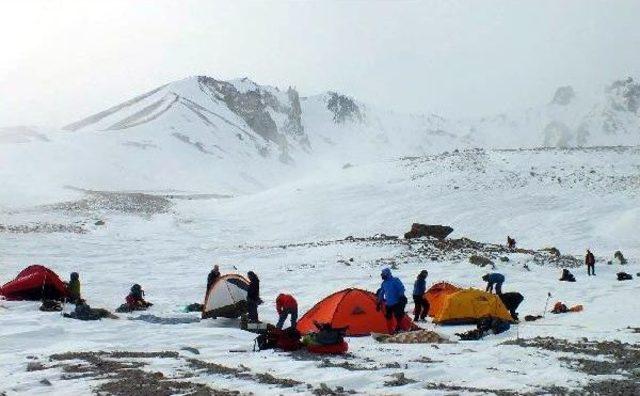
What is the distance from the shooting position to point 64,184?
74250 mm

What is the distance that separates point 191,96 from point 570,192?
129399 millimetres

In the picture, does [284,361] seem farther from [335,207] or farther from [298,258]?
[335,207]

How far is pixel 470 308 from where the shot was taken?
1652 centimetres

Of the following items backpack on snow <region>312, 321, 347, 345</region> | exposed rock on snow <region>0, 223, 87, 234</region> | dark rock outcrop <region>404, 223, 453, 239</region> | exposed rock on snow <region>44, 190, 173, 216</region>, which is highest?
exposed rock on snow <region>44, 190, 173, 216</region>

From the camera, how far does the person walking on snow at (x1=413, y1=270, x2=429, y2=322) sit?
17.5 meters

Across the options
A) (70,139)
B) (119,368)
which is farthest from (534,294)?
(70,139)

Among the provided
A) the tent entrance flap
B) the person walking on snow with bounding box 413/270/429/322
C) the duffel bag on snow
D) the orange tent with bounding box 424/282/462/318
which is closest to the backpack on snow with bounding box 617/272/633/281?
the orange tent with bounding box 424/282/462/318

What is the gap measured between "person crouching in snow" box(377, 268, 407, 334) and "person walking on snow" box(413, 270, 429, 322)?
A: 2.32 metres

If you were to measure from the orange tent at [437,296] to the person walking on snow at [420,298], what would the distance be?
16.3 inches

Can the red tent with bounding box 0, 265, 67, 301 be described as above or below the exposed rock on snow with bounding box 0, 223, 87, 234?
below

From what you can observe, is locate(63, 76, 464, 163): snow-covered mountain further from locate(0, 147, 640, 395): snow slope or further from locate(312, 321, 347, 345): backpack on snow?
locate(312, 321, 347, 345): backpack on snow

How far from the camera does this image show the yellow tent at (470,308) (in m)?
16.4

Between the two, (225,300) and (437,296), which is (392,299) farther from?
(225,300)

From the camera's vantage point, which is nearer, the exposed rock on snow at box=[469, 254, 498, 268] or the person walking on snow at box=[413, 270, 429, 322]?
the person walking on snow at box=[413, 270, 429, 322]
